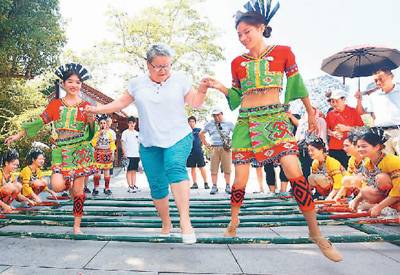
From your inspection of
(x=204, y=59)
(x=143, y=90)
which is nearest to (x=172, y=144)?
(x=143, y=90)

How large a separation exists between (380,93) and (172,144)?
10.9 ft

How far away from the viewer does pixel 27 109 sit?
472 inches

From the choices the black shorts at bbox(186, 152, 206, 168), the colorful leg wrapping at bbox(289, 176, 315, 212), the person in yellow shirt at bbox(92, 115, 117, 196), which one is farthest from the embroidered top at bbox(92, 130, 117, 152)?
the colorful leg wrapping at bbox(289, 176, 315, 212)

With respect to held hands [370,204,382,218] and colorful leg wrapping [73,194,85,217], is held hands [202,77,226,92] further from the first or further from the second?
held hands [370,204,382,218]

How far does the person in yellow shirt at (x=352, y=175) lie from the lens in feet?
15.3

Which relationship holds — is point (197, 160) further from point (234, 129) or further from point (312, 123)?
point (312, 123)

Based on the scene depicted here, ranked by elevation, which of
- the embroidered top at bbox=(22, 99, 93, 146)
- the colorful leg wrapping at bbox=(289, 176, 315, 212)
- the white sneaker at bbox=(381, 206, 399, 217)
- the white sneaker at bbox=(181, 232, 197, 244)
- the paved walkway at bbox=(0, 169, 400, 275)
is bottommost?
the white sneaker at bbox=(381, 206, 399, 217)

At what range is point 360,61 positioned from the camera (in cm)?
586

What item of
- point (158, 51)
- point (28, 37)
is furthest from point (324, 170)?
point (28, 37)

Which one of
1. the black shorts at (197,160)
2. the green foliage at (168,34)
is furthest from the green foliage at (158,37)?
the black shorts at (197,160)

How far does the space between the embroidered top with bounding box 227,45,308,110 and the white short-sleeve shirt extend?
0.59m

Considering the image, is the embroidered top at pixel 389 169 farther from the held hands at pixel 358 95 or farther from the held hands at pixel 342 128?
the held hands at pixel 358 95

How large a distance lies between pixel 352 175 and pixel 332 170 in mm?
370

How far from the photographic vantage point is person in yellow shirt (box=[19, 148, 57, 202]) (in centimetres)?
551
